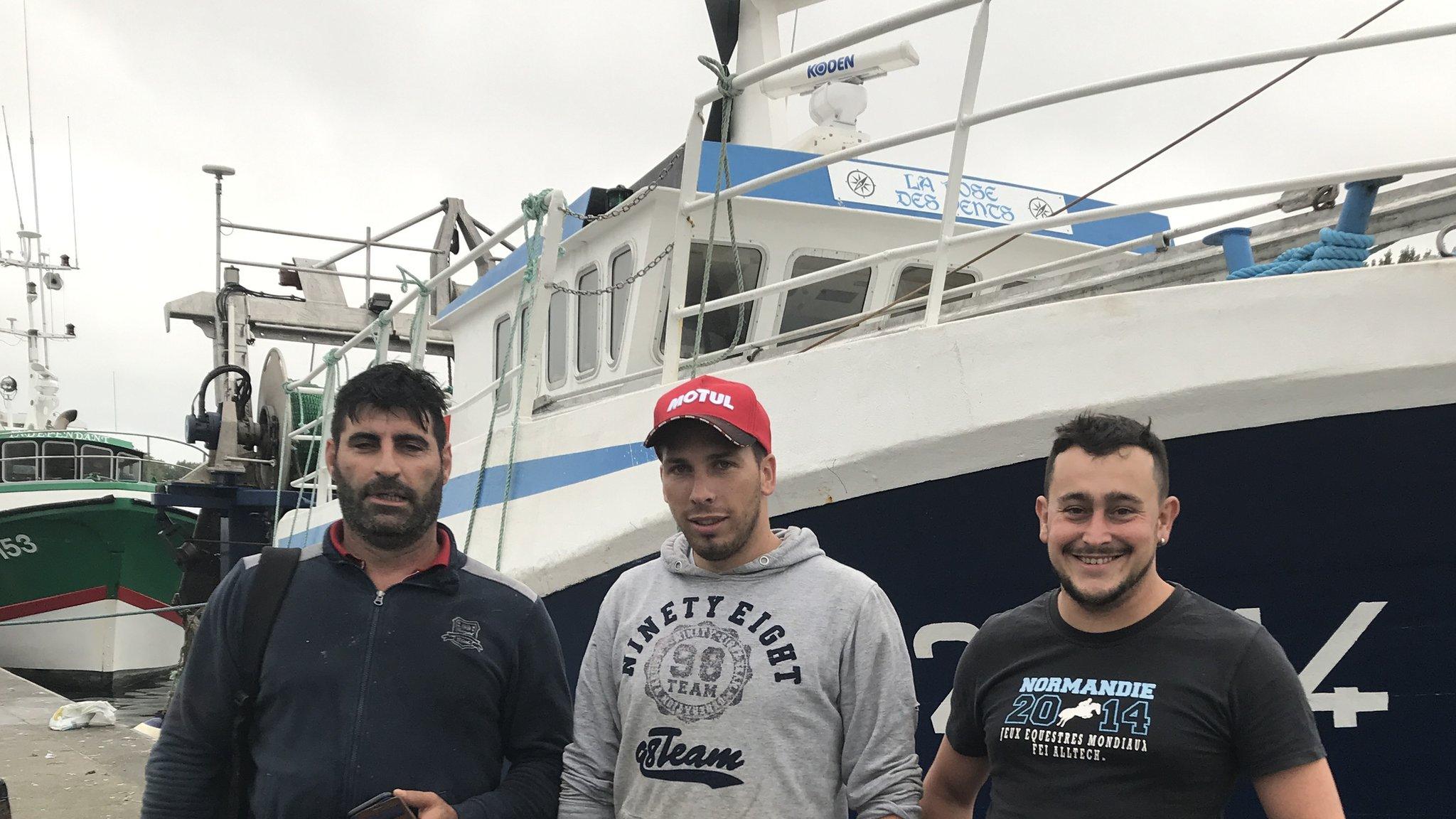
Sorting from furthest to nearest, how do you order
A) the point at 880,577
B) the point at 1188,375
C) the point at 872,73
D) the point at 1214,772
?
the point at 872,73, the point at 880,577, the point at 1188,375, the point at 1214,772

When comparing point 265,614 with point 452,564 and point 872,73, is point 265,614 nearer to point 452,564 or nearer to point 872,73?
point 452,564

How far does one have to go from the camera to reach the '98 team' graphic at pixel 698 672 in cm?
208

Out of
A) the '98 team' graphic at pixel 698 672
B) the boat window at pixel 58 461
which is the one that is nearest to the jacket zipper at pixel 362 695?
the '98 team' graphic at pixel 698 672

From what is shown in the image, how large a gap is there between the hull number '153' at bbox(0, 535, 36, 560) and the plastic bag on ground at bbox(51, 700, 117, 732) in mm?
10087

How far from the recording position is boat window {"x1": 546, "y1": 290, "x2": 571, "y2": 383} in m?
6.23

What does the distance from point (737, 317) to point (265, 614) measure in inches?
151

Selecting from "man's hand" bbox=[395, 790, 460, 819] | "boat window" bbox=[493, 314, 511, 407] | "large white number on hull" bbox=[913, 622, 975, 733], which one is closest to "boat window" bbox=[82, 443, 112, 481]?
"boat window" bbox=[493, 314, 511, 407]

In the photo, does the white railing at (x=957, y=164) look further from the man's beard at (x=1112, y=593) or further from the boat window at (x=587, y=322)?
the boat window at (x=587, y=322)

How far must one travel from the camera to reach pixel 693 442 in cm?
224

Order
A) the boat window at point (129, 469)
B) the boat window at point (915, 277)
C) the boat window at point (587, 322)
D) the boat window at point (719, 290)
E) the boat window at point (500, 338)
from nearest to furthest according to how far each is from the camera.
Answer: the boat window at point (719, 290) → the boat window at point (587, 322) → the boat window at point (915, 277) → the boat window at point (500, 338) → the boat window at point (129, 469)

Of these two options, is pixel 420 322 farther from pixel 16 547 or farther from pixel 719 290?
pixel 16 547

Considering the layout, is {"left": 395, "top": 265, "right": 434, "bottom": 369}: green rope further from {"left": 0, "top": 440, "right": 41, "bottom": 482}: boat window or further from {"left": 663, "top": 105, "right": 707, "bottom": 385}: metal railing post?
{"left": 0, "top": 440, "right": 41, "bottom": 482}: boat window

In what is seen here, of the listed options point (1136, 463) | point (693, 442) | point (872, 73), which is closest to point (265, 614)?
point (693, 442)

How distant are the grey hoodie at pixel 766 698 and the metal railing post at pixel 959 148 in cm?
137
